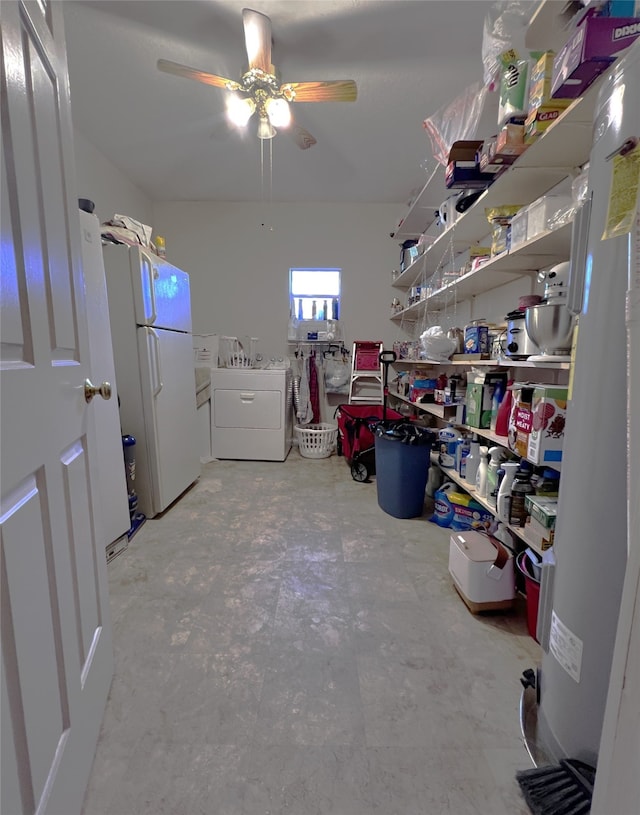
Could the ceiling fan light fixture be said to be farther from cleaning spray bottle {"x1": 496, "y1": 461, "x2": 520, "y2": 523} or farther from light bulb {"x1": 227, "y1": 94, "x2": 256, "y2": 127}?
cleaning spray bottle {"x1": 496, "y1": 461, "x2": 520, "y2": 523}

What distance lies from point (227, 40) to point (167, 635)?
2.80 meters

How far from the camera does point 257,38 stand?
1.59 metres

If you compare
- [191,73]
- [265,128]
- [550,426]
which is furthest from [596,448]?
[265,128]

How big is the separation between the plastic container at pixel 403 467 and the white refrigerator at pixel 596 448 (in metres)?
1.20

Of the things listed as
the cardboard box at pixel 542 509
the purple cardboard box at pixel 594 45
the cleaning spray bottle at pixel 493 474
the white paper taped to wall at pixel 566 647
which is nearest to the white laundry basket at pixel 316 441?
the cleaning spray bottle at pixel 493 474

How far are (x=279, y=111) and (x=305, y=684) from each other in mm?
2633

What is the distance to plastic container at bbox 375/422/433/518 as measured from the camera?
2.04 metres

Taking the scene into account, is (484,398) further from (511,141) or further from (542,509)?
(511,141)

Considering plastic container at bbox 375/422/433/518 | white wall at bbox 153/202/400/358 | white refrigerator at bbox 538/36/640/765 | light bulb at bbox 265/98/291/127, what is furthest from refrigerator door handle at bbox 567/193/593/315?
white wall at bbox 153/202/400/358

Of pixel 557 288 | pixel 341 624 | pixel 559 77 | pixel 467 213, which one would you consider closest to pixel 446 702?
pixel 341 624

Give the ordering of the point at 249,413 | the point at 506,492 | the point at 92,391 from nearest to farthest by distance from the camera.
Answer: the point at 92,391 → the point at 506,492 → the point at 249,413

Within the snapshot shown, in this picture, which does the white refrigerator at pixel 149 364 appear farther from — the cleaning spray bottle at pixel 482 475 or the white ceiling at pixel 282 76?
the cleaning spray bottle at pixel 482 475

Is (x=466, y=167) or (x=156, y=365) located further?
(x=156, y=365)

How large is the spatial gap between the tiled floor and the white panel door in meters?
0.19
